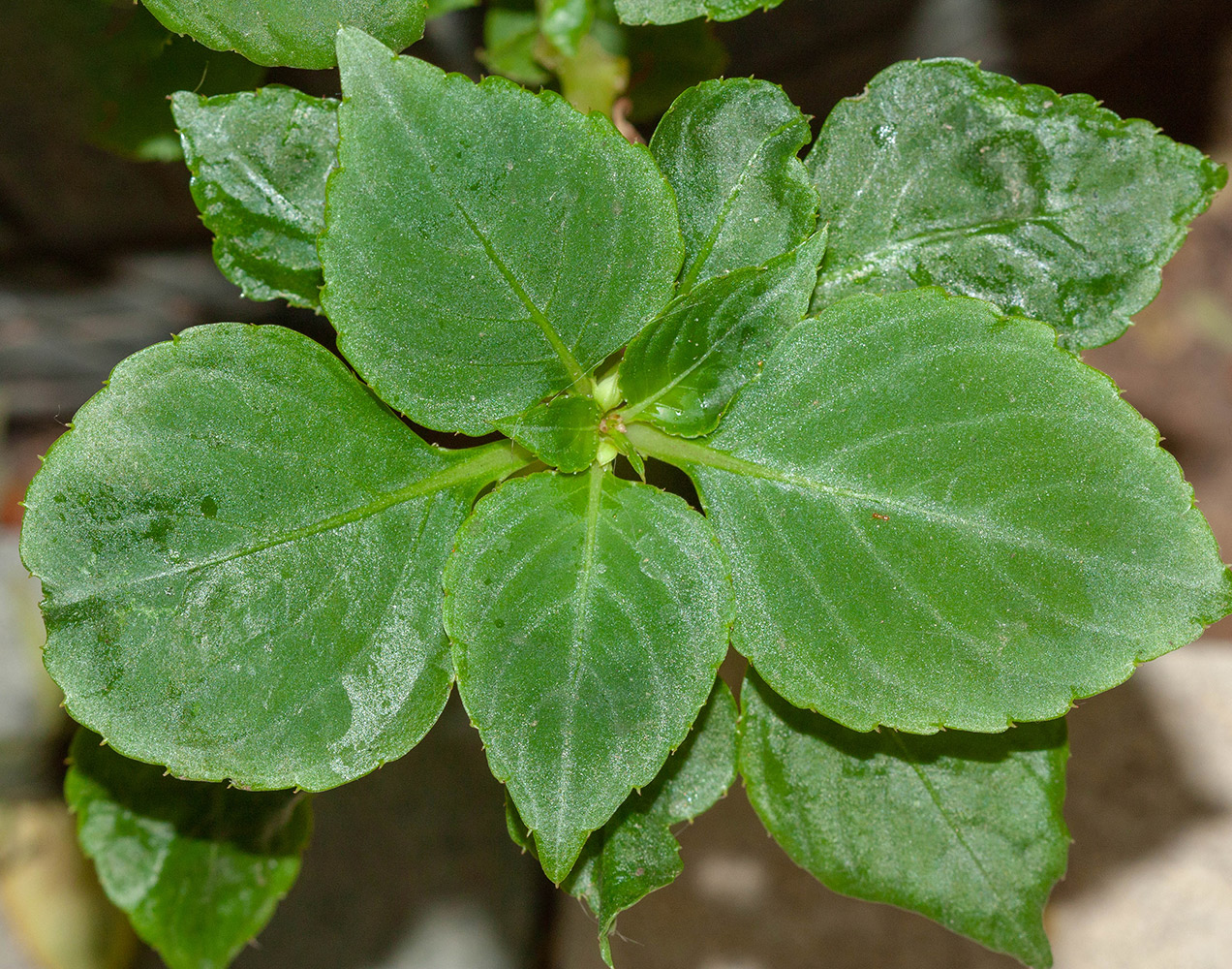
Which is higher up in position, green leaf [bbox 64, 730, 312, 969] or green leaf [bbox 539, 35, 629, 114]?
green leaf [bbox 539, 35, 629, 114]

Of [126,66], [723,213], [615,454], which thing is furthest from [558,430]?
[126,66]

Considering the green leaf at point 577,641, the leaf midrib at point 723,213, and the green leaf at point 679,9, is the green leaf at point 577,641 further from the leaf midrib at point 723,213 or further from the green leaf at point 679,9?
the green leaf at point 679,9

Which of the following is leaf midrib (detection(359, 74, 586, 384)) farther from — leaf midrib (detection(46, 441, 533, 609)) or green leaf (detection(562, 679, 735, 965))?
green leaf (detection(562, 679, 735, 965))

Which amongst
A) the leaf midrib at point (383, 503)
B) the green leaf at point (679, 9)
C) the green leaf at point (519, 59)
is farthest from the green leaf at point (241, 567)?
the green leaf at point (519, 59)

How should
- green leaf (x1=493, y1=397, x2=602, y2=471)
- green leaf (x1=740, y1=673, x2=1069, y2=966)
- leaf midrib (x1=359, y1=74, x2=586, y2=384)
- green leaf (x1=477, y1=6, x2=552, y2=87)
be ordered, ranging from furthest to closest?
green leaf (x1=477, y1=6, x2=552, y2=87) → green leaf (x1=740, y1=673, x2=1069, y2=966) → green leaf (x1=493, y1=397, x2=602, y2=471) → leaf midrib (x1=359, y1=74, x2=586, y2=384)

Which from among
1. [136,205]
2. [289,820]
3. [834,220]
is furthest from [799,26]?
[289,820]

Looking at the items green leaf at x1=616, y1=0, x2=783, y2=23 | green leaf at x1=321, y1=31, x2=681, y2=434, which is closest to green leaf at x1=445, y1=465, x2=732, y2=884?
green leaf at x1=321, y1=31, x2=681, y2=434
